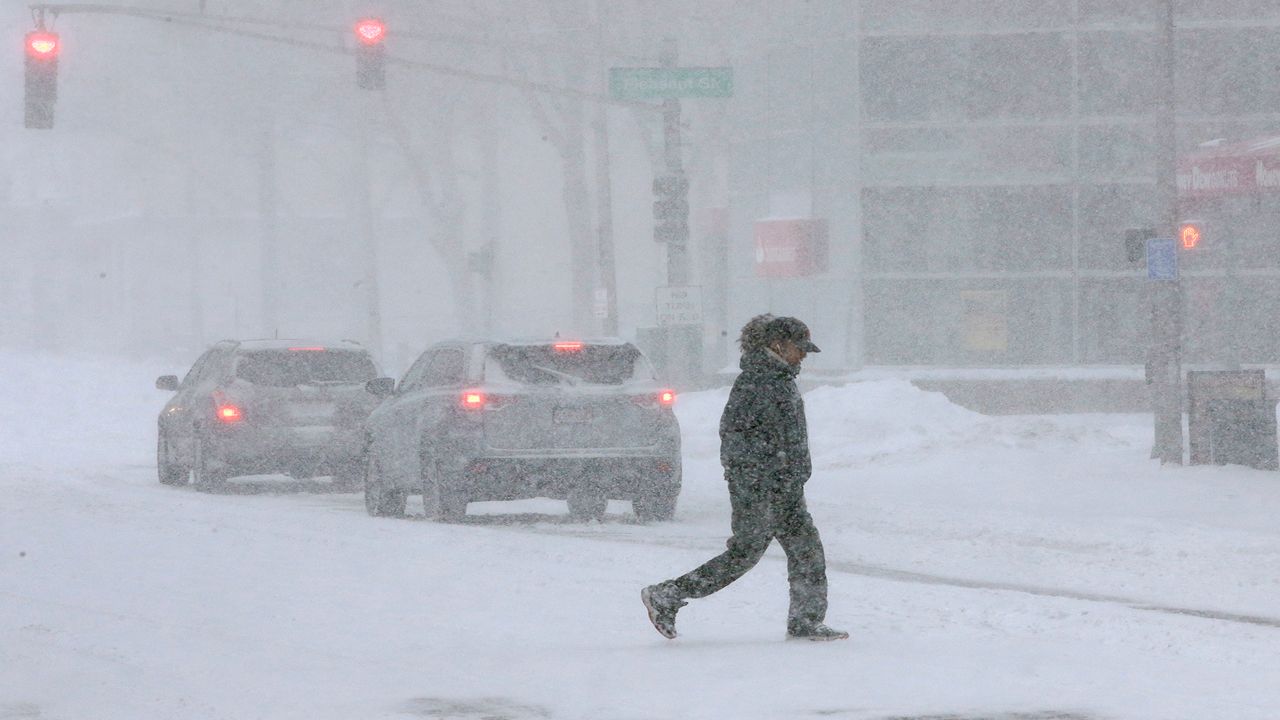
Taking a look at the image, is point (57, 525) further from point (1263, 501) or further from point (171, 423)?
point (1263, 501)

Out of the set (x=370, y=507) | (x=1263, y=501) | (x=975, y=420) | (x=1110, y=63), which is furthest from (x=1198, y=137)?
(x=370, y=507)

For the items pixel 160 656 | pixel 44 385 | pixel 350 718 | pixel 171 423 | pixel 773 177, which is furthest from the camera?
pixel 44 385

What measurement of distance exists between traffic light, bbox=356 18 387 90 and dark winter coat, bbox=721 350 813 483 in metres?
18.9

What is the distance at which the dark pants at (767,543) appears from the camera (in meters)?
10.2

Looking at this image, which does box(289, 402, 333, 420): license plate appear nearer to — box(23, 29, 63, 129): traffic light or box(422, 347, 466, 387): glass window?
box(422, 347, 466, 387): glass window

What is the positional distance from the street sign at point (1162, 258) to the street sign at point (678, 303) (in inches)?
370

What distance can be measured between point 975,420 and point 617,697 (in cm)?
1827

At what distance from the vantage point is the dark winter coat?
10.1 metres

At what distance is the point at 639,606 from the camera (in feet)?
39.3

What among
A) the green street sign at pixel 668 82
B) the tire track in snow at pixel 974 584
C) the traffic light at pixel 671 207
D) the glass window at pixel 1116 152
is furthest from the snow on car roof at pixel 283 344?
the glass window at pixel 1116 152

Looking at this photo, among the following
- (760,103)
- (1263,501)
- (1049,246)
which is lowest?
(1263,501)

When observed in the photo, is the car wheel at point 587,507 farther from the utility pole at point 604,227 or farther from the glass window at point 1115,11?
the glass window at point 1115,11

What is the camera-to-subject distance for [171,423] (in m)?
23.7

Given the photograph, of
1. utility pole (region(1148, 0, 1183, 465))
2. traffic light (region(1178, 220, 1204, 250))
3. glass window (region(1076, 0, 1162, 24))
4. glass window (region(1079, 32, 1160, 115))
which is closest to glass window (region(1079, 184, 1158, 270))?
glass window (region(1079, 32, 1160, 115))
